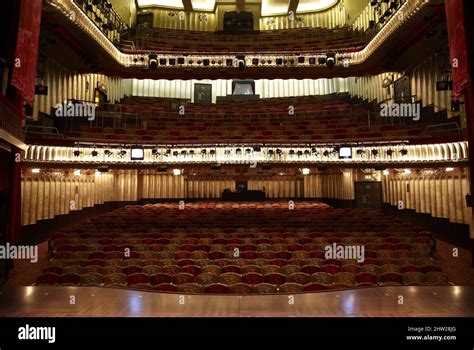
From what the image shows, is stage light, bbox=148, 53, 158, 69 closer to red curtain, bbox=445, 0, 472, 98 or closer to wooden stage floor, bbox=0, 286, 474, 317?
red curtain, bbox=445, 0, 472, 98

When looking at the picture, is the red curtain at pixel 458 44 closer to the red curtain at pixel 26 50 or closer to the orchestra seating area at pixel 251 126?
the orchestra seating area at pixel 251 126

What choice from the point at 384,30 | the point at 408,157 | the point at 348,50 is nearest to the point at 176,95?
the point at 348,50

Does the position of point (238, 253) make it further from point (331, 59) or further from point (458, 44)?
point (331, 59)

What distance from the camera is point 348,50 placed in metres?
17.5

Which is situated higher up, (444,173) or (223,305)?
(444,173)

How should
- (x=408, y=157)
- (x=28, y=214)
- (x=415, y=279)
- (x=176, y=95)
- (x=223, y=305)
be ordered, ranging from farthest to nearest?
1. (x=176, y=95)
2. (x=408, y=157)
3. (x=28, y=214)
4. (x=415, y=279)
5. (x=223, y=305)

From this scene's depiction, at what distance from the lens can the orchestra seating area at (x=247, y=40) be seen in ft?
68.0

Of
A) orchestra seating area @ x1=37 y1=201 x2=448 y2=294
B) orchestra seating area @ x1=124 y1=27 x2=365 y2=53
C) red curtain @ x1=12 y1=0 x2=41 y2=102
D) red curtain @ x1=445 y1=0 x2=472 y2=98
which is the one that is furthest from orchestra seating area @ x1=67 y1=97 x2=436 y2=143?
red curtain @ x1=12 y1=0 x2=41 y2=102

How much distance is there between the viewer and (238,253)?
7.26 metres

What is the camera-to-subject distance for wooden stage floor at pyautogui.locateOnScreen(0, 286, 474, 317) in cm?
267
